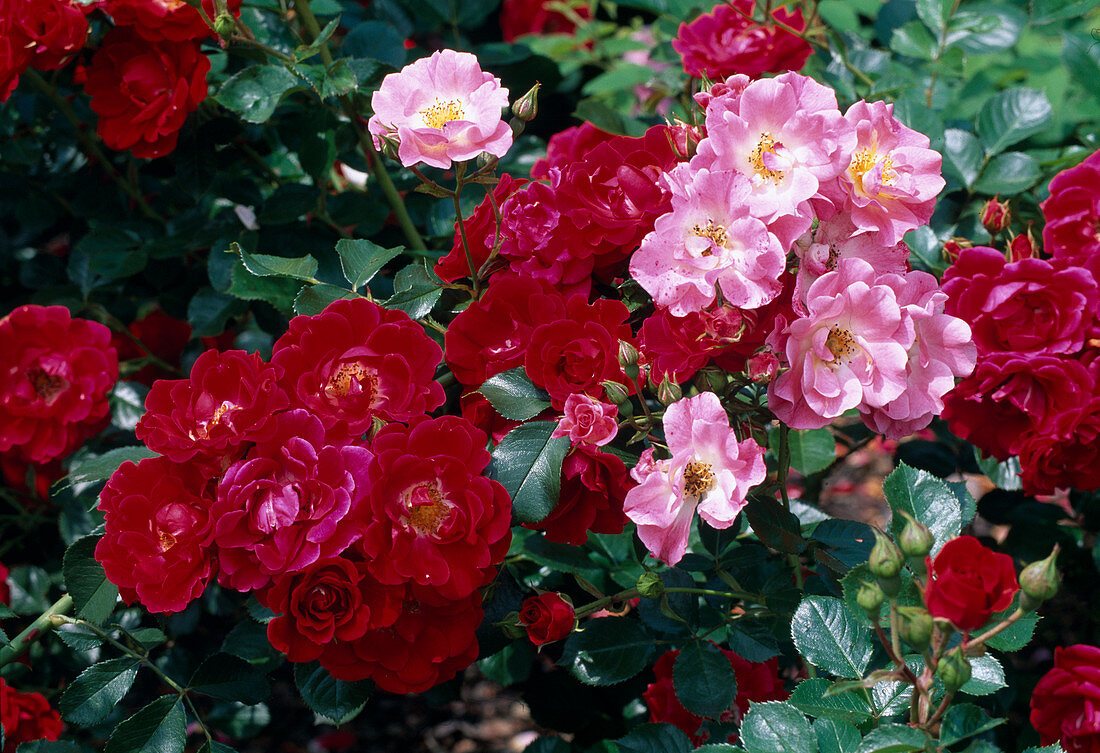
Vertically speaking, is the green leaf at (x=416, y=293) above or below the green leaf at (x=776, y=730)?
above

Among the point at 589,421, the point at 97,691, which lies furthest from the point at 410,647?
the point at 97,691

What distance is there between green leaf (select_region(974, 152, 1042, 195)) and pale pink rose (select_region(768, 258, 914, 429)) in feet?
2.69

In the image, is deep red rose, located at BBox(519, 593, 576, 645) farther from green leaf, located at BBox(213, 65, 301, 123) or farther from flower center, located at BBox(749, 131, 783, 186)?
green leaf, located at BBox(213, 65, 301, 123)

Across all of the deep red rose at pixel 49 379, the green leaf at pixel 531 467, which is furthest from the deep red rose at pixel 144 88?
the green leaf at pixel 531 467

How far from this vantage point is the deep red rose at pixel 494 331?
1.05 m

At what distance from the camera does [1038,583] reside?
2.50 feet

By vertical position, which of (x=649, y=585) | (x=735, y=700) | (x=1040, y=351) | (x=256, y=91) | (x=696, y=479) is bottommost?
(x=735, y=700)

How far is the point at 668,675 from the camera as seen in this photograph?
1.39 m

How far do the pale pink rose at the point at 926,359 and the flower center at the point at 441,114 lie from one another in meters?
0.54

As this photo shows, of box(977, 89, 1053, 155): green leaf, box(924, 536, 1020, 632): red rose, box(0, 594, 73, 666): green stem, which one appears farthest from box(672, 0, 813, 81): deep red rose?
box(0, 594, 73, 666): green stem

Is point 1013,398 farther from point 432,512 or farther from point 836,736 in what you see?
point 432,512

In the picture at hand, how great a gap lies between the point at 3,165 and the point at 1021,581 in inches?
77.6

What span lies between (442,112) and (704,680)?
78cm

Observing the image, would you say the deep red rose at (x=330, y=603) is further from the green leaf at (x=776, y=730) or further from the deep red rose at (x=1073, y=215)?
the deep red rose at (x=1073, y=215)
